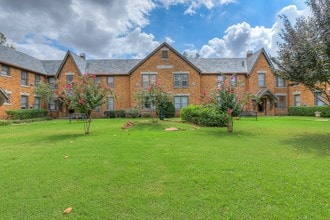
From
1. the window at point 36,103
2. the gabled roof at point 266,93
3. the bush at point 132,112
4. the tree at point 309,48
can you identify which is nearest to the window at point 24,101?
the window at point 36,103

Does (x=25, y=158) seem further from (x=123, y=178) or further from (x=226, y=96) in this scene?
(x=226, y=96)

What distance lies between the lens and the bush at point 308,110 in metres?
29.1

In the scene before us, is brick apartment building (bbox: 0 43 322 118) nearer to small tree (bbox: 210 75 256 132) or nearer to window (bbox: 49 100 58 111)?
window (bbox: 49 100 58 111)

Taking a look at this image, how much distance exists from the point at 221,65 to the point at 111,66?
16.3m

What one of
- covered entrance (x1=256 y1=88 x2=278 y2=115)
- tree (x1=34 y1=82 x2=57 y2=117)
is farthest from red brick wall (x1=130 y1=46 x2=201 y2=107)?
tree (x1=34 y1=82 x2=57 y2=117)

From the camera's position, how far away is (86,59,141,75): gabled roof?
3500 centimetres

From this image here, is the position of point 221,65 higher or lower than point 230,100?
higher

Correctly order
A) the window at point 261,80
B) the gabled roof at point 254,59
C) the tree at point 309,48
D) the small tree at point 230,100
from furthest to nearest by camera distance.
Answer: the window at point 261,80 → the gabled roof at point 254,59 → the small tree at point 230,100 → the tree at point 309,48

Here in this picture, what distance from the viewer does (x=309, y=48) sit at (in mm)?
10891

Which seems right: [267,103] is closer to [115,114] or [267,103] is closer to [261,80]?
[261,80]

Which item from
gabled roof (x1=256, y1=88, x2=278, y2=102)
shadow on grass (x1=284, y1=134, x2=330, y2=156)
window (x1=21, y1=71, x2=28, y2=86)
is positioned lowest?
shadow on grass (x1=284, y1=134, x2=330, y2=156)

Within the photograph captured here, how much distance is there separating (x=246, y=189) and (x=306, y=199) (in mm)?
1098

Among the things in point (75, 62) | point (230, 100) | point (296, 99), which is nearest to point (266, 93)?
point (296, 99)

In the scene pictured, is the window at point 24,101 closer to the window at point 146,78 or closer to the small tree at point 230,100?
the window at point 146,78
